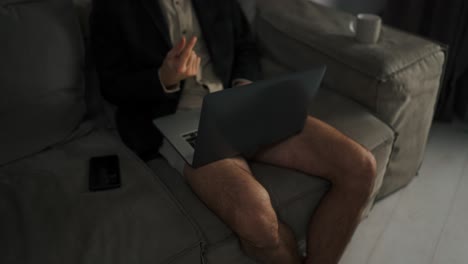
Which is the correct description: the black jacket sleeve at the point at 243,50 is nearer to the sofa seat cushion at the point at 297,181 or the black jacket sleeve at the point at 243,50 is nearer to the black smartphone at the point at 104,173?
the sofa seat cushion at the point at 297,181

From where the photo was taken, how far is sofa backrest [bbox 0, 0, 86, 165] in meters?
1.19

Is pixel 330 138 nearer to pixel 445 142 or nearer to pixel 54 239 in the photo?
pixel 54 239

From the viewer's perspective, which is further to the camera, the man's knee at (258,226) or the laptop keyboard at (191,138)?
the laptop keyboard at (191,138)

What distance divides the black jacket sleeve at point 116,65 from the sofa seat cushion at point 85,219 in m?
0.20

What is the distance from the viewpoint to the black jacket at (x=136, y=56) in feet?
4.09

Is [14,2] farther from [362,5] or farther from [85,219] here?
[362,5]

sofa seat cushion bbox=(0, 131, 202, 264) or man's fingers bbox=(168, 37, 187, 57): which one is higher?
man's fingers bbox=(168, 37, 187, 57)

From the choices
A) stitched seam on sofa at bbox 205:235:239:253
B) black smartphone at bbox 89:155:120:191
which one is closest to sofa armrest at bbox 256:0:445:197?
stitched seam on sofa at bbox 205:235:239:253

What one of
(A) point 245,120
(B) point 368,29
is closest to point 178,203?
(A) point 245,120

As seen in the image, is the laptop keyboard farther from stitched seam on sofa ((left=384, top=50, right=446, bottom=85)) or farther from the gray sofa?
stitched seam on sofa ((left=384, top=50, right=446, bottom=85))

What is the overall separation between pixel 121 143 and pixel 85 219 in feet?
1.13

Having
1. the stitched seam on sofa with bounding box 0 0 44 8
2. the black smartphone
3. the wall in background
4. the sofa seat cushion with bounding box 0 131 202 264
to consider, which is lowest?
the sofa seat cushion with bounding box 0 131 202 264

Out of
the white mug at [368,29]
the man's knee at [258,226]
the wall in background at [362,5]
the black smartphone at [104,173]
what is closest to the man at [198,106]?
the man's knee at [258,226]

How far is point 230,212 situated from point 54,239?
41 cm
